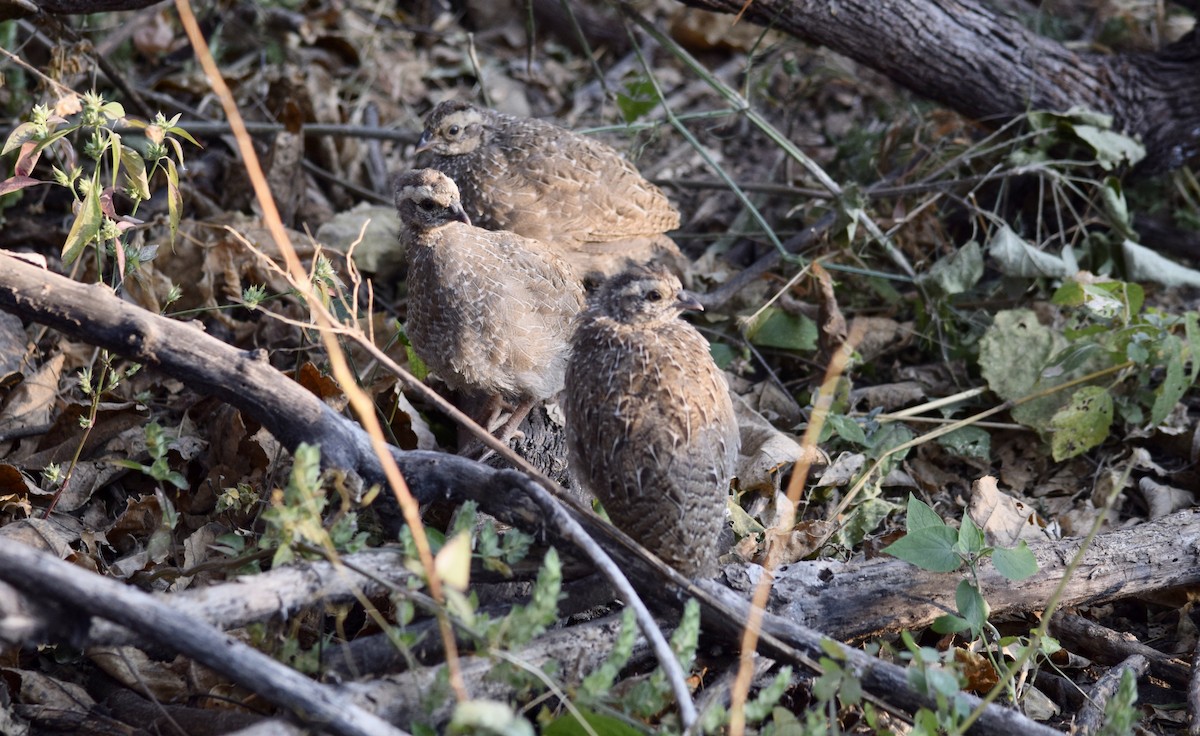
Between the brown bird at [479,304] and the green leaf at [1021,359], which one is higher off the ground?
the brown bird at [479,304]

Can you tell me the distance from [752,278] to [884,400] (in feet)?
3.29

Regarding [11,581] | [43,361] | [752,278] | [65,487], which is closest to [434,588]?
[11,581]

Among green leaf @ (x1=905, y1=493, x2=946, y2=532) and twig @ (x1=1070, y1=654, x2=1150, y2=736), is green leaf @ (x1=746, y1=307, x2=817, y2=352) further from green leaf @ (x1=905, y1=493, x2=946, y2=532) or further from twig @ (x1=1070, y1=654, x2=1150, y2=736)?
twig @ (x1=1070, y1=654, x2=1150, y2=736)

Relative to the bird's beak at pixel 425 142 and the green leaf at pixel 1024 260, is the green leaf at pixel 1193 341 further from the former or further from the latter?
the bird's beak at pixel 425 142

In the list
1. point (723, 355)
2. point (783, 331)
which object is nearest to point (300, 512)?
point (723, 355)

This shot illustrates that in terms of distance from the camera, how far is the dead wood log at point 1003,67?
5801 mm

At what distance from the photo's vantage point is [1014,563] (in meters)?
3.54

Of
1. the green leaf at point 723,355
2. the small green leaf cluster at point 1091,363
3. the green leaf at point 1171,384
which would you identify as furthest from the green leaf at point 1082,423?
the green leaf at point 723,355

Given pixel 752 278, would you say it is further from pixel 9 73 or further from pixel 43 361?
pixel 9 73

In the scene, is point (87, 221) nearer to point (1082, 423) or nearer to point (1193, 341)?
point (1082, 423)

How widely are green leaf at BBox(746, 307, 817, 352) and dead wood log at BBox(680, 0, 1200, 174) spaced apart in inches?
59.2

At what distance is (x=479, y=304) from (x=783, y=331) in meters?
1.95

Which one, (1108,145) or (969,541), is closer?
(969,541)

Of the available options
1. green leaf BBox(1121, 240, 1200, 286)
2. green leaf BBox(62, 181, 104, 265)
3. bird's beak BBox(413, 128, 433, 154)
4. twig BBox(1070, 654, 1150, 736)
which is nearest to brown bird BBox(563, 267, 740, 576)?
twig BBox(1070, 654, 1150, 736)
